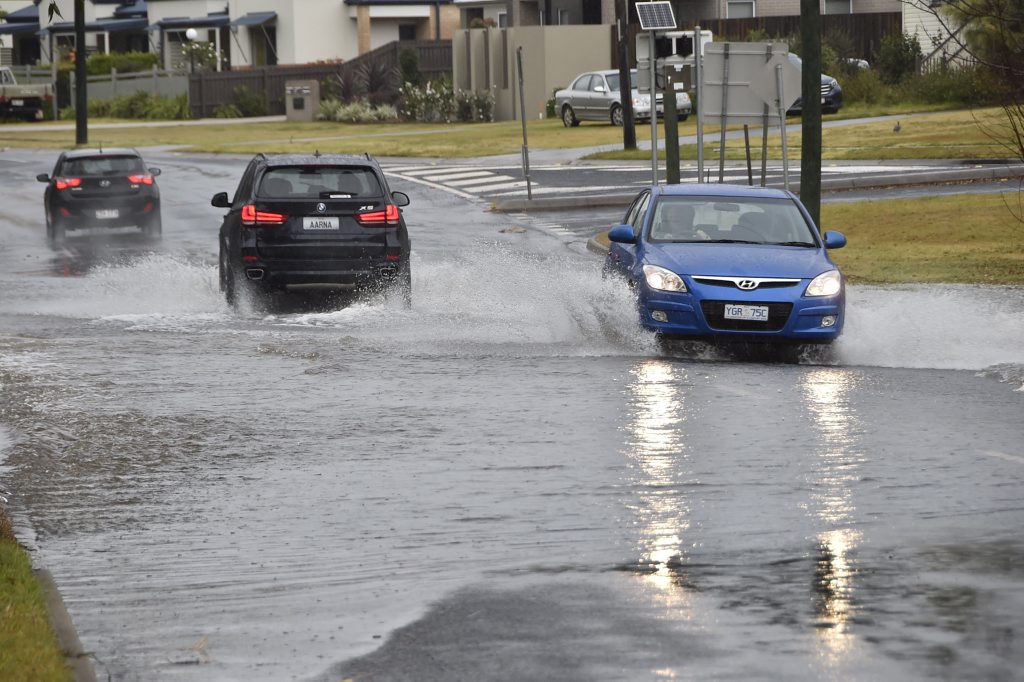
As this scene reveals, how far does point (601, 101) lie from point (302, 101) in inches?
629

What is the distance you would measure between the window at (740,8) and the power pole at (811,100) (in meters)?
37.6

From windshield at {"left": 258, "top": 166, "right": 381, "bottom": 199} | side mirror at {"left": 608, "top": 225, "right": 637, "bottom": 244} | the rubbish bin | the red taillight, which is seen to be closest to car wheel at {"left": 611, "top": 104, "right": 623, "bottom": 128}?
the rubbish bin

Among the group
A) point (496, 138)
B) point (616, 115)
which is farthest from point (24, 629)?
point (616, 115)

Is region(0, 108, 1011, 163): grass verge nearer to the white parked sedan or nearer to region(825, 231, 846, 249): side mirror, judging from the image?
the white parked sedan

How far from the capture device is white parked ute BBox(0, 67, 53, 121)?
66188 mm

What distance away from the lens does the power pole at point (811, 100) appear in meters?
21.1

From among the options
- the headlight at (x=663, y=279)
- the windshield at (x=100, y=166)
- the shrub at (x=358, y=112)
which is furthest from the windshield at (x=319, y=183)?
the shrub at (x=358, y=112)

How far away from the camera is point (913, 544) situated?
27.3 ft

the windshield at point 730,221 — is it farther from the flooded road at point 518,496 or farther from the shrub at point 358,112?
the shrub at point 358,112

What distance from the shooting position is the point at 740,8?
58.9m

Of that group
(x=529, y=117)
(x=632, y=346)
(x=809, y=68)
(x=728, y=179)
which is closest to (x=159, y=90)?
(x=529, y=117)

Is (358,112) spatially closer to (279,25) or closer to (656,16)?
(279,25)

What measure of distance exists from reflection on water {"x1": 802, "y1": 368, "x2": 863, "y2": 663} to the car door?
2518 millimetres

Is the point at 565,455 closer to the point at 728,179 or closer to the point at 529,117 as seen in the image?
the point at 728,179
